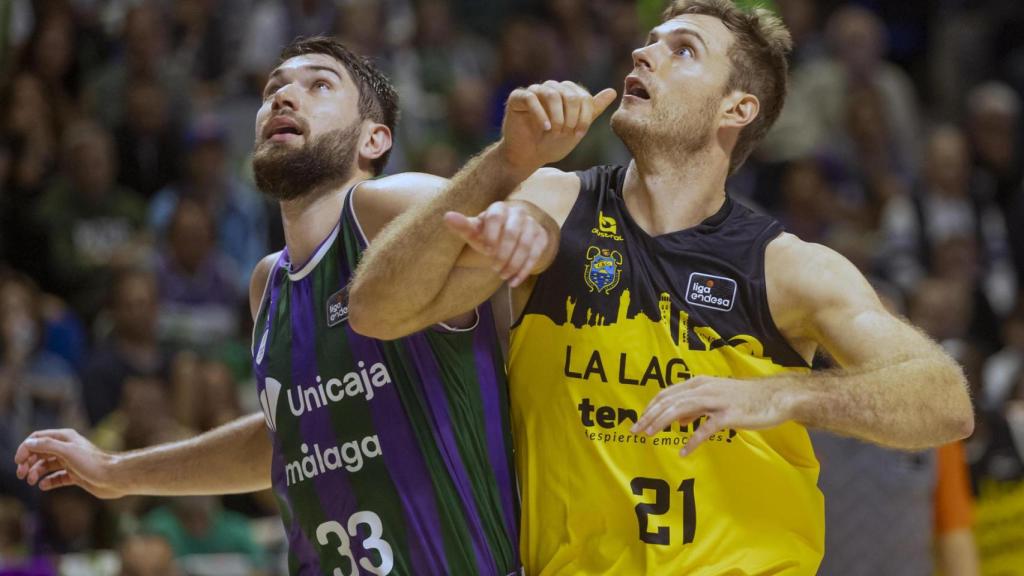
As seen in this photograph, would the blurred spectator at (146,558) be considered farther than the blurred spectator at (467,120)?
No

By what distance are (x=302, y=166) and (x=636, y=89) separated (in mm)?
1173

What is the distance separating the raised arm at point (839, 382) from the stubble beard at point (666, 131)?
437 millimetres

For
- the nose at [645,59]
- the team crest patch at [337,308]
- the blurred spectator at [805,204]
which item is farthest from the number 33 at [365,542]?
the blurred spectator at [805,204]

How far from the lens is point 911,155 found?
1309cm

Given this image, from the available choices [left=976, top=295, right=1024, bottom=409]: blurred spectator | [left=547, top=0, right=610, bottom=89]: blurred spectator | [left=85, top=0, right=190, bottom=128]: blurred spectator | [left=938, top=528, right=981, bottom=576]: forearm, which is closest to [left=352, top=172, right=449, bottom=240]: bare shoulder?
[left=938, top=528, right=981, bottom=576]: forearm

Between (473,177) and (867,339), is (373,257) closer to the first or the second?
(473,177)

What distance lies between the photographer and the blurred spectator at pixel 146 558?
8.08 metres

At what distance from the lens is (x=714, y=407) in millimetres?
4000

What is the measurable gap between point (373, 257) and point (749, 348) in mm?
1224

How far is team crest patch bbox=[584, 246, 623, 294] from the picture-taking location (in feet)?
15.8

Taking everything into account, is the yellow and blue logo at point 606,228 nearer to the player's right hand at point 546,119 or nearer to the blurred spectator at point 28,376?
the player's right hand at point 546,119

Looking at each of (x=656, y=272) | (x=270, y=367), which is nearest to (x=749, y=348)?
(x=656, y=272)

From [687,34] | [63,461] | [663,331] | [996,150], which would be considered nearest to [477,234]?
[663,331]

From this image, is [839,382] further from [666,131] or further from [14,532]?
[14,532]
